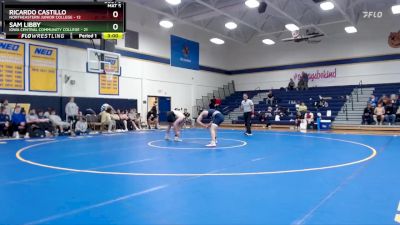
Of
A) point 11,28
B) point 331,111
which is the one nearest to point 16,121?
point 11,28

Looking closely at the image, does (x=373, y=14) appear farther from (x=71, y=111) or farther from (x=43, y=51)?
(x=43, y=51)

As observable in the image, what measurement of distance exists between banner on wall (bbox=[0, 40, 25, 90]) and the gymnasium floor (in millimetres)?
9113

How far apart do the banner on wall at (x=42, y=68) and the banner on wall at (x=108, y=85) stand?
109 inches

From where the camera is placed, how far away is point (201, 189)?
4.45 meters

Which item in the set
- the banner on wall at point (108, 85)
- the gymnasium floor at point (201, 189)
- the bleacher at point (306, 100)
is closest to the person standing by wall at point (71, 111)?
the banner on wall at point (108, 85)

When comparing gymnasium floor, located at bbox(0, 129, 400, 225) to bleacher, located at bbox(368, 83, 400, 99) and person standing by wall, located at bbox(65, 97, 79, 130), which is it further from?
bleacher, located at bbox(368, 83, 400, 99)

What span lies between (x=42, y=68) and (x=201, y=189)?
47.9ft

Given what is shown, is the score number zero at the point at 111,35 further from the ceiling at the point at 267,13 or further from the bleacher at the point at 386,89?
the bleacher at the point at 386,89

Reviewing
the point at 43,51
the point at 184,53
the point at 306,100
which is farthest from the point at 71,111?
the point at 306,100

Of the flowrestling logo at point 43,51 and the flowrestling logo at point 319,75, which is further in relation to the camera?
the flowrestling logo at point 319,75

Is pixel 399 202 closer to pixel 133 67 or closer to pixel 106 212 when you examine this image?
pixel 106 212

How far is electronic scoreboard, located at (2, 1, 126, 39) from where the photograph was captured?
9.70 metres

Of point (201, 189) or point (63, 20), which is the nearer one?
point (201, 189)

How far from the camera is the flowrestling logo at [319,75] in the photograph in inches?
1014
